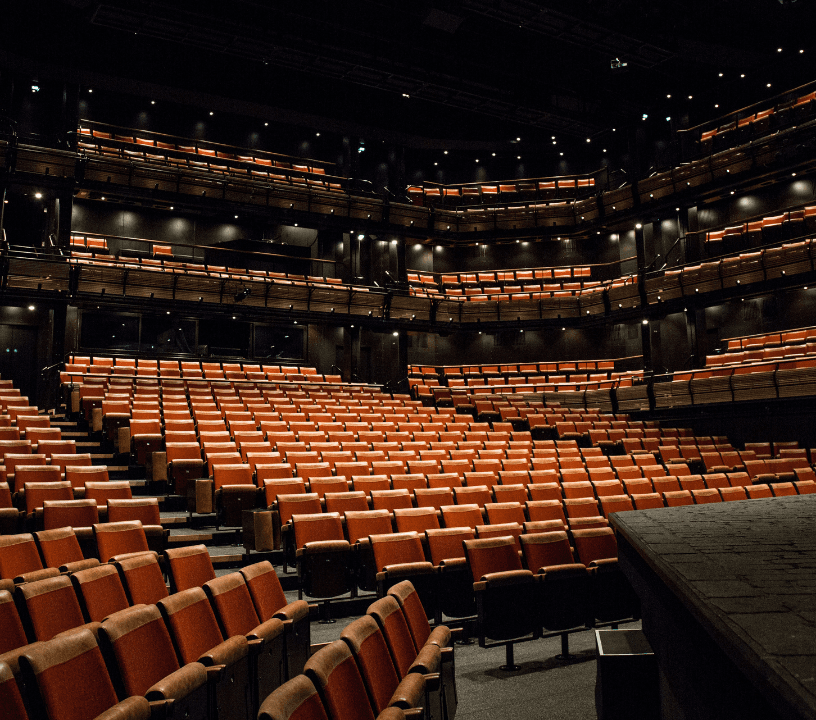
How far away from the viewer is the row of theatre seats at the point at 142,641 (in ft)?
2.78

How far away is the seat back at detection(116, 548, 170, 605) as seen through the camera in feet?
4.70

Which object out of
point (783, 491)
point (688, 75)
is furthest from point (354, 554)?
point (688, 75)

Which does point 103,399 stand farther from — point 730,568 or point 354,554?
point 730,568

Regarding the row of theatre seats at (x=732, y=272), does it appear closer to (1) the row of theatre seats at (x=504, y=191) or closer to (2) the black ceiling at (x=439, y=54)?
(2) the black ceiling at (x=439, y=54)

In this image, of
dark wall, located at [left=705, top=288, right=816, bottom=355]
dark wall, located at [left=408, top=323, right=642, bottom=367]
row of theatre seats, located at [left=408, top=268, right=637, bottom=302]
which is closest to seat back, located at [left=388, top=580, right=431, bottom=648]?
row of theatre seats, located at [left=408, top=268, right=637, bottom=302]

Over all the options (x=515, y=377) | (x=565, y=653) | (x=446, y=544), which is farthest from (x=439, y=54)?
(x=565, y=653)

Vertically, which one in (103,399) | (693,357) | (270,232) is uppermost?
(270,232)

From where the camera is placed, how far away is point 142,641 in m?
1.04

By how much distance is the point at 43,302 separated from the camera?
6.07 meters

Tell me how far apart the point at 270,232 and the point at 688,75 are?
5398 mm

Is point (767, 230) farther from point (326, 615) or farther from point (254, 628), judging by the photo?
point (254, 628)

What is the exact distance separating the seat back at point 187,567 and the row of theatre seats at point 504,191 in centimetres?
812

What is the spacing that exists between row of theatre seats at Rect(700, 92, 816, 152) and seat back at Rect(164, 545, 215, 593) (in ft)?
24.6

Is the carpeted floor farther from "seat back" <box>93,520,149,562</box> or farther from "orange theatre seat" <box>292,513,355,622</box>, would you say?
"seat back" <box>93,520,149,562</box>
